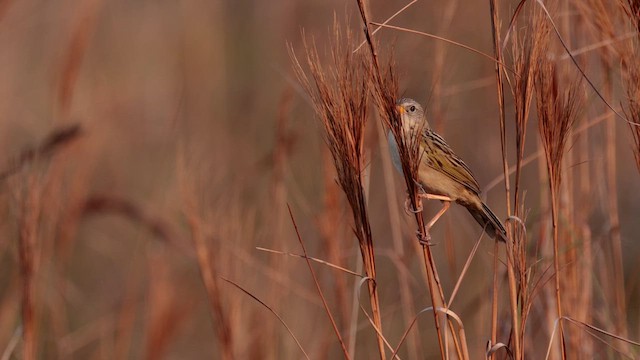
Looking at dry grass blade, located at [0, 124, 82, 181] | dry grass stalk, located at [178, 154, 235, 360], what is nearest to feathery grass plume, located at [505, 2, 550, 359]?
dry grass stalk, located at [178, 154, 235, 360]

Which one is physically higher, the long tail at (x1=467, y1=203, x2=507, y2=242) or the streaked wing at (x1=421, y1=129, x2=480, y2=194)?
the streaked wing at (x1=421, y1=129, x2=480, y2=194)

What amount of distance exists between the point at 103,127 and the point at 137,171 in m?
1.57

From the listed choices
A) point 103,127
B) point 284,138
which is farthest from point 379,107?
point 103,127

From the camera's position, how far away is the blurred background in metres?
3.50

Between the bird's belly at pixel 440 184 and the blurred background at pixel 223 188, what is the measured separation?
4.6 inches

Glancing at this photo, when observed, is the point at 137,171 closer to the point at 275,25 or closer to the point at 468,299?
the point at 275,25

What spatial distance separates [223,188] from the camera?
568 cm

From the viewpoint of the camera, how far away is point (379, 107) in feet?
7.39

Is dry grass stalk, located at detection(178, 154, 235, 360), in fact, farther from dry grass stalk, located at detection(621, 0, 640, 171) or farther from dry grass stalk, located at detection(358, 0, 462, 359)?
dry grass stalk, located at detection(621, 0, 640, 171)

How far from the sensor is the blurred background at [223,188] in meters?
3.50

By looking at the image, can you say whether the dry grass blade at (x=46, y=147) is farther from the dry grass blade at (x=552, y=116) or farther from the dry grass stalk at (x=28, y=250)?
the dry grass blade at (x=552, y=116)

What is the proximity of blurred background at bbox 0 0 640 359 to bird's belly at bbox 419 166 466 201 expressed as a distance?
0.12 m

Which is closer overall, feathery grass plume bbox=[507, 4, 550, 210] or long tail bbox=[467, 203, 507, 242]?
feathery grass plume bbox=[507, 4, 550, 210]

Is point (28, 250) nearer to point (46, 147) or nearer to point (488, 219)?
point (46, 147)
